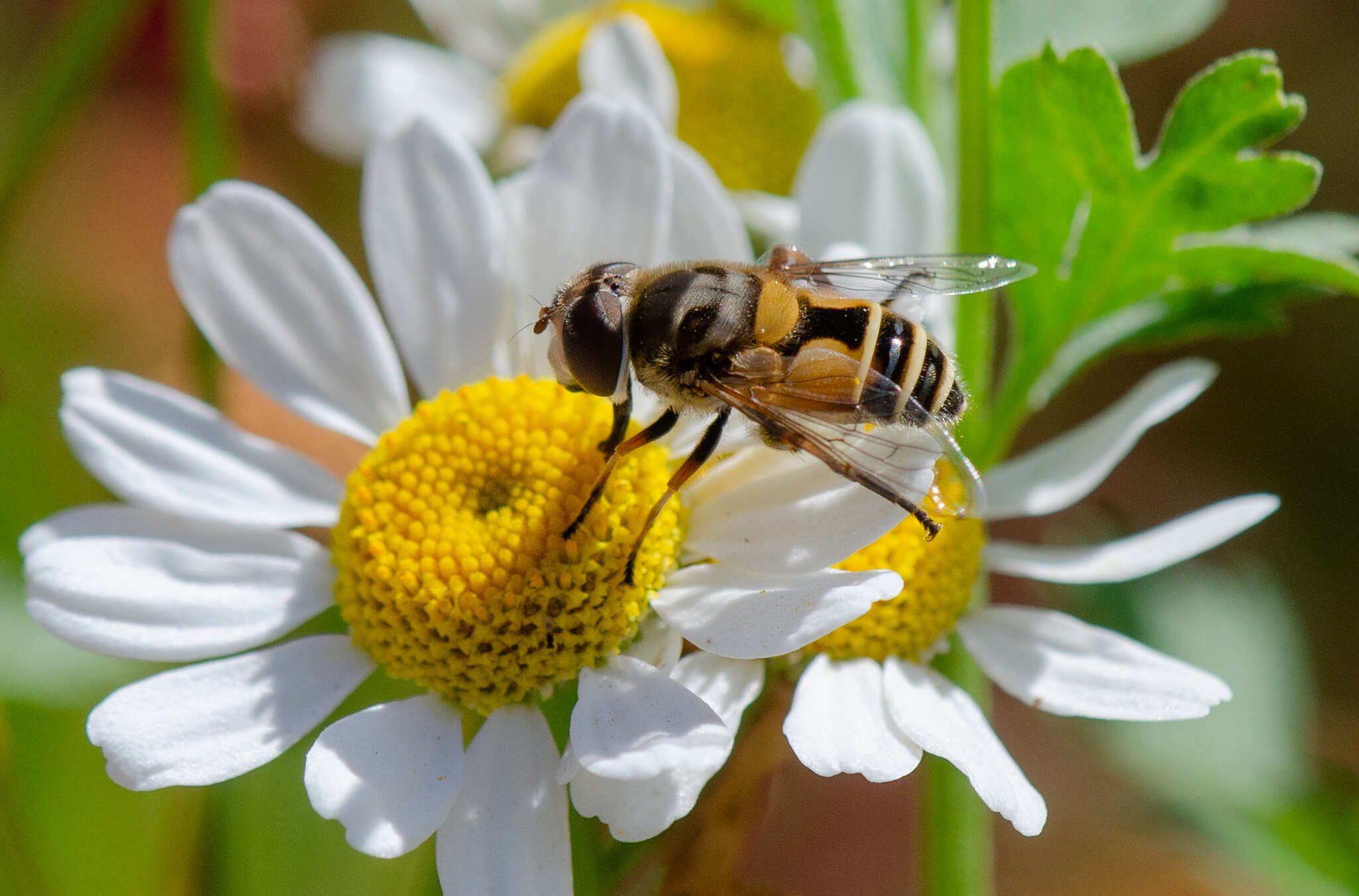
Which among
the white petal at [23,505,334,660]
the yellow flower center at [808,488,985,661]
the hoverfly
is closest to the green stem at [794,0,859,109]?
the hoverfly

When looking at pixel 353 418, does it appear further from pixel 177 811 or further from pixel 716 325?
pixel 177 811

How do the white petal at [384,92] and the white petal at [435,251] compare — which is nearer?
the white petal at [435,251]

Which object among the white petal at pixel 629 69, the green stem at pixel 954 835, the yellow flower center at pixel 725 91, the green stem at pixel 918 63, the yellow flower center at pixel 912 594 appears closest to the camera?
the yellow flower center at pixel 912 594

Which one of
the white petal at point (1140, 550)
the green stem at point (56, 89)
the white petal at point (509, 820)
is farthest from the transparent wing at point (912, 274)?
the green stem at point (56, 89)

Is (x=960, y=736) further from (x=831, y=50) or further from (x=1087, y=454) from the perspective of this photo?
(x=831, y=50)

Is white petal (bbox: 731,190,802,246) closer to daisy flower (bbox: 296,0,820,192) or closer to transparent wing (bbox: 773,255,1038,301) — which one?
daisy flower (bbox: 296,0,820,192)

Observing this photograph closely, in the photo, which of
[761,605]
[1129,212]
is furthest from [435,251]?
[1129,212]

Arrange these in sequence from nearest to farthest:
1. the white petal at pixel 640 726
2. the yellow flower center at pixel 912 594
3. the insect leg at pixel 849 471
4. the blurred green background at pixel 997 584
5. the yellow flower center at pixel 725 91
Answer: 1. the white petal at pixel 640 726
2. the insect leg at pixel 849 471
3. the yellow flower center at pixel 912 594
4. the blurred green background at pixel 997 584
5. the yellow flower center at pixel 725 91

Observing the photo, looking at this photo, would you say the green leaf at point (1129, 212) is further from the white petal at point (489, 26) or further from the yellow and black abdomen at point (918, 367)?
the white petal at point (489, 26)
